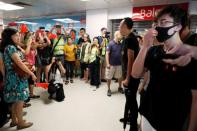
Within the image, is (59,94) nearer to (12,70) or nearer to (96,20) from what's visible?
(12,70)

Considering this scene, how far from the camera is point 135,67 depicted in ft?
4.24

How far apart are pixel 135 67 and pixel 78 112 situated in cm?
248

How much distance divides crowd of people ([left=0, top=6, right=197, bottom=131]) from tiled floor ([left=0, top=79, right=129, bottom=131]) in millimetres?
278

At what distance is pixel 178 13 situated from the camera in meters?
1.02

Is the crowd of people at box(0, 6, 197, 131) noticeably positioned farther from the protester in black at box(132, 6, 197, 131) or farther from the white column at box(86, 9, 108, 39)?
the white column at box(86, 9, 108, 39)

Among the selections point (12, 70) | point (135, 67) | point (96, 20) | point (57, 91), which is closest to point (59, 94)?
point (57, 91)

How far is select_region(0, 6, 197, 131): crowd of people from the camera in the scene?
39.3 inches

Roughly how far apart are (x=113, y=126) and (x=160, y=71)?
2092mm

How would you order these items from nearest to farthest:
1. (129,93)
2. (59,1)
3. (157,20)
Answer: (157,20) < (129,93) < (59,1)

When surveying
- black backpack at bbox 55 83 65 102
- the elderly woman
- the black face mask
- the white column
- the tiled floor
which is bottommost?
the tiled floor

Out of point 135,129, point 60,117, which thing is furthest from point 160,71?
point 60,117

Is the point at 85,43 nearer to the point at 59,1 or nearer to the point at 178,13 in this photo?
the point at 59,1

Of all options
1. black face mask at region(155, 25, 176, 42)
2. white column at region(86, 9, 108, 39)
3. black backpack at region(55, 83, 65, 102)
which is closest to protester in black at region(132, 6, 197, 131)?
black face mask at region(155, 25, 176, 42)

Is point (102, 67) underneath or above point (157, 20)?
underneath
